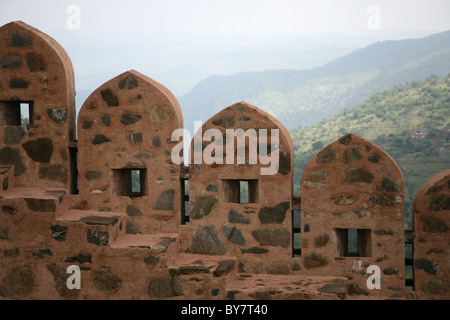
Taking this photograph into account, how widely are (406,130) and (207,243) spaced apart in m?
27.6

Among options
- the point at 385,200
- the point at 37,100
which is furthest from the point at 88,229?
the point at 385,200

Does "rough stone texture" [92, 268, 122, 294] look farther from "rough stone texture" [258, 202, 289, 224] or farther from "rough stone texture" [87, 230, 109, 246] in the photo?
"rough stone texture" [258, 202, 289, 224]

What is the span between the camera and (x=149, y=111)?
7.54 meters

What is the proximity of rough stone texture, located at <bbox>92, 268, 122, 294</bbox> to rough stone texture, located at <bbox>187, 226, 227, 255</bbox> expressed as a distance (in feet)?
3.24

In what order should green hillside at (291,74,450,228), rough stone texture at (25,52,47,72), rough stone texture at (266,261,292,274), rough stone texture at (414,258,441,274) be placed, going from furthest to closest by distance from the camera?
green hillside at (291,74,450,228) → rough stone texture at (25,52,47,72) → rough stone texture at (266,261,292,274) → rough stone texture at (414,258,441,274)

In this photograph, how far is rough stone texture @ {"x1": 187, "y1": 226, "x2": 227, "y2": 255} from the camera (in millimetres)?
7484

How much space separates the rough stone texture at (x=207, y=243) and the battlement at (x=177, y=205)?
1 centimetres

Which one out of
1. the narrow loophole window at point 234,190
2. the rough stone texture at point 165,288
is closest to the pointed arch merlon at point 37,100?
the rough stone texture at point 165,288

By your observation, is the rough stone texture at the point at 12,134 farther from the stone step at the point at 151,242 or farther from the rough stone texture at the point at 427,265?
the rough stone texture at the point at 427,265

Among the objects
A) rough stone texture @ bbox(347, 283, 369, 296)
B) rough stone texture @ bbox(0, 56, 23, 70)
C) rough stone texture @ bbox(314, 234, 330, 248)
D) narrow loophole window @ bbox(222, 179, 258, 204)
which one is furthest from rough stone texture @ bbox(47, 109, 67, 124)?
rough stone texture @ bbox(347, 283, 369, 296)

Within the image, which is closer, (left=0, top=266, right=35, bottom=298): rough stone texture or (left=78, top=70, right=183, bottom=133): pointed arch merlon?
(left=0, top=266, right=35, bottom=298): rough stone texture

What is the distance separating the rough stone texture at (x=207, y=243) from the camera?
7.48 m

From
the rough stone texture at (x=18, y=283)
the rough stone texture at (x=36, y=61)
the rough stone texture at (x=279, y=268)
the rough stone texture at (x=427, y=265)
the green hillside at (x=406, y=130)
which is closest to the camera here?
the rough stone texture at (x=427, y=265)

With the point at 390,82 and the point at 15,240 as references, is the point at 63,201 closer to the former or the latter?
the point at 15,240
